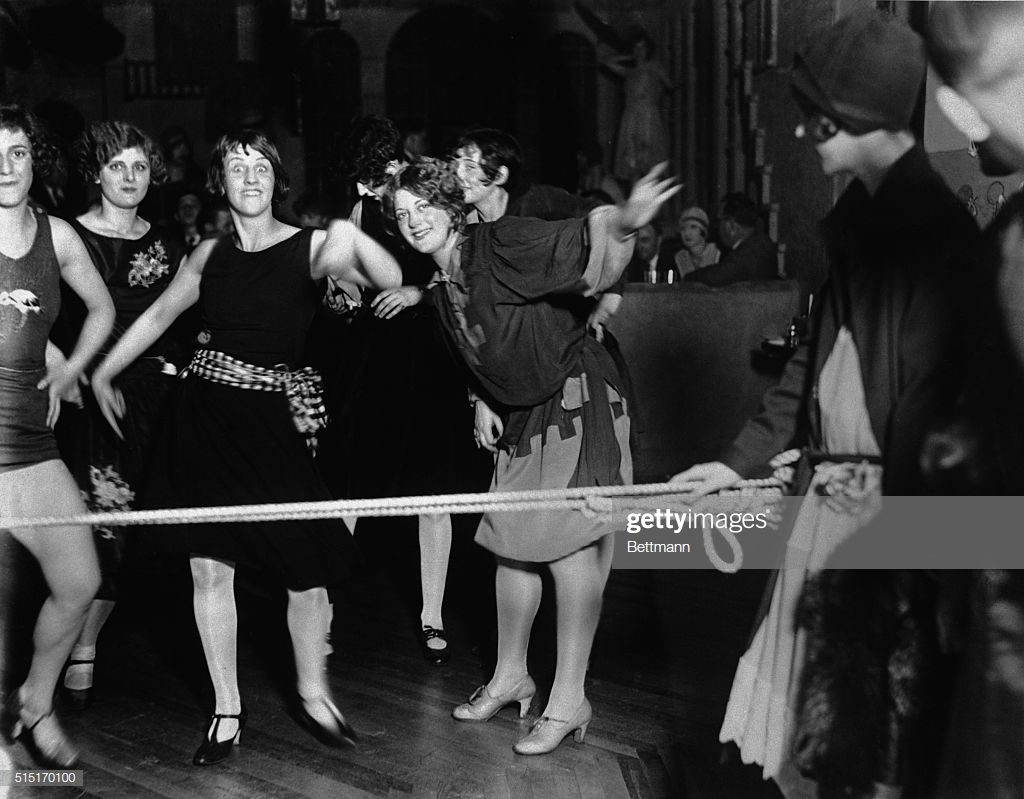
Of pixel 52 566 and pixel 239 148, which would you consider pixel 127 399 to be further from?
pixel 239 148

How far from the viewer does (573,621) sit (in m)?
2.33

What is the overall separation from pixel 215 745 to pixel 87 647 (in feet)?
1.64

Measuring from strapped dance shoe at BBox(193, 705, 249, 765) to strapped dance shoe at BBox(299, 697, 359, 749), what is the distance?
0.45 feet

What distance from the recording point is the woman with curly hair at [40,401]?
7.01 ft

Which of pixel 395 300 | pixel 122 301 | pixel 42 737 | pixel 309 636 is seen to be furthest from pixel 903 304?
pixel 42 737

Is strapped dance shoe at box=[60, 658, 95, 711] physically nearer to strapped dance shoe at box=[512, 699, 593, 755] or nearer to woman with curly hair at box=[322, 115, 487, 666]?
woman with curly hair at box=[322, 115, 487, 666]

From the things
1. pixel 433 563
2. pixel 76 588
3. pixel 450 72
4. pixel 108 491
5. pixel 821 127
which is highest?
pixel 450 72

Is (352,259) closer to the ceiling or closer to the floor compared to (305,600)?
closer to the ceiling

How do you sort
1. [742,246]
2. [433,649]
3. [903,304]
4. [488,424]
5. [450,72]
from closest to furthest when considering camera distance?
1. [903,304]
2. [488,424]
3. [433,649]
4. [742,246]
5. [450,72]

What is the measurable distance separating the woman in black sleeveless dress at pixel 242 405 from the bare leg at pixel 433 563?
511mm

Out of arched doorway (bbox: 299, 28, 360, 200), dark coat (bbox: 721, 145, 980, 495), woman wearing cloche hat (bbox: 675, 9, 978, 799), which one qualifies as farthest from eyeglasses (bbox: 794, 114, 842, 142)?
arched doorway (bbox: 299, 28, 360, 200)

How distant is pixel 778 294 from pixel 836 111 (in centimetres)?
108

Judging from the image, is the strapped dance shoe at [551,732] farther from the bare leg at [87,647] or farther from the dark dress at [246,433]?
the bare leg at [87,647]

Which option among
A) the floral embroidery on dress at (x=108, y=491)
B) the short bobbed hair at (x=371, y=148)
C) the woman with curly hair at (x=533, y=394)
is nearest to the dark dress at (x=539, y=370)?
the woman with curly hair at (x=533, y=394)
